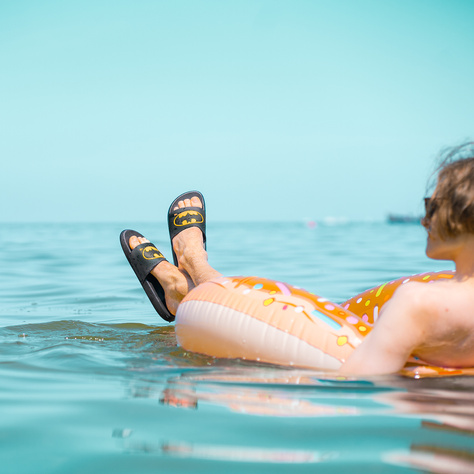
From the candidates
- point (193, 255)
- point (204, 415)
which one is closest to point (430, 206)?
point (204, 415)

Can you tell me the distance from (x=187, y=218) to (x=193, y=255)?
1.93ft

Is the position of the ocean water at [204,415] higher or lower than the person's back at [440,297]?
lower

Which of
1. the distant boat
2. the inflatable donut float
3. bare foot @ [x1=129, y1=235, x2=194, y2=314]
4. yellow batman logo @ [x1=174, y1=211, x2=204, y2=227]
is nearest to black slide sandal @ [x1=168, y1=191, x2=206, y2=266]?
yellow batman logo @ [x1=174, y1=211, x2=204, y2=227]

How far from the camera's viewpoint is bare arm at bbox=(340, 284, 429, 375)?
7.45ft

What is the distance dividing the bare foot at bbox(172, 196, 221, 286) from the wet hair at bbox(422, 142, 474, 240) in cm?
201

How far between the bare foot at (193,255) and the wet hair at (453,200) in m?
2.01

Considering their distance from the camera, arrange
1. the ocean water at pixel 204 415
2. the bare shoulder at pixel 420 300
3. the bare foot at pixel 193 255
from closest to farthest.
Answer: the ocean water at pixel 204 415 < the bare shoulder at pixel 420 300 < the bare foot at pixel 193 255

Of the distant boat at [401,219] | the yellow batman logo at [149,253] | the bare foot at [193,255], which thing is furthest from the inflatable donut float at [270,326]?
the distant boat at [401,219]

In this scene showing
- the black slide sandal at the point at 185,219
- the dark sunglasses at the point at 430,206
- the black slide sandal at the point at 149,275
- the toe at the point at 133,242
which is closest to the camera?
the dark sunglasses at the point at 430,206

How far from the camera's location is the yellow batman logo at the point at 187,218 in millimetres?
4910

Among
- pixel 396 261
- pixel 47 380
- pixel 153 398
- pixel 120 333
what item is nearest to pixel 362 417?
pixel 153 398

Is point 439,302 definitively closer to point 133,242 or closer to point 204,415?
point 204,415

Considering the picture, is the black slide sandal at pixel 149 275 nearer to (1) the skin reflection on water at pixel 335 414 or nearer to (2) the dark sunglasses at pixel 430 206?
(1) the skin reflection on water at pixel 335 414

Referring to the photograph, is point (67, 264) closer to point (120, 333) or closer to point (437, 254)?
point (120, 333)
